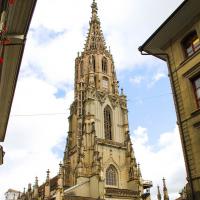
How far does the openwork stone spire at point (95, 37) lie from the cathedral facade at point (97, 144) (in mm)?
654

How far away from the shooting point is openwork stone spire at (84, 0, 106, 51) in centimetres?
5881

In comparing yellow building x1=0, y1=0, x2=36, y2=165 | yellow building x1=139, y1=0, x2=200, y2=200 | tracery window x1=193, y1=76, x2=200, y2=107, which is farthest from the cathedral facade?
yellow building x1=0, y1=0, x2=36, y2=165

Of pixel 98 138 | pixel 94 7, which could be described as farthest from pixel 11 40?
pixel 94 7

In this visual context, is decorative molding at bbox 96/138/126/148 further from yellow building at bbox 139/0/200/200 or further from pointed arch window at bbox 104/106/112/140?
yellow building at bbox 139/0/200/200

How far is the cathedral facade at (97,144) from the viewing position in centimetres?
3906

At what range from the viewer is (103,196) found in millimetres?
37250

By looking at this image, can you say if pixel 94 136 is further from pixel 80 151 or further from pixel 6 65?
pixel 6 65

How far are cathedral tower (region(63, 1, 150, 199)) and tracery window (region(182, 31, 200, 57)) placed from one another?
A: 28.3 m

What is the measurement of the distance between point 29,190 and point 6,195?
37.7 metres

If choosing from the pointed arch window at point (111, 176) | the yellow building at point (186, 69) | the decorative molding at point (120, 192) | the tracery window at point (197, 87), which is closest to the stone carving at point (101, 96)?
the pointed arch window at point (111, 176)

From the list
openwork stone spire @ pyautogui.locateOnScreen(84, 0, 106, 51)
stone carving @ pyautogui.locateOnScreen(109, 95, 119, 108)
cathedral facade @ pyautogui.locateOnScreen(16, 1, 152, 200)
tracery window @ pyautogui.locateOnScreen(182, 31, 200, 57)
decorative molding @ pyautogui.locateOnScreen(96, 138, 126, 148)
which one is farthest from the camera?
openwork stone spire @ pyautogui.locateOnScreen(84, 0, 106, 51)

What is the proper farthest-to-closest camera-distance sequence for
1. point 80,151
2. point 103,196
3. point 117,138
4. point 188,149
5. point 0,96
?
1. point 117,138
2. point 80,151
3. point 103,196
4. point 188,149
5. point 0,96

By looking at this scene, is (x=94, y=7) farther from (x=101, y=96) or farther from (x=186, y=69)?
(x=186, y=69)

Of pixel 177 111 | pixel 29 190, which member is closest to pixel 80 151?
pixel 29 190
